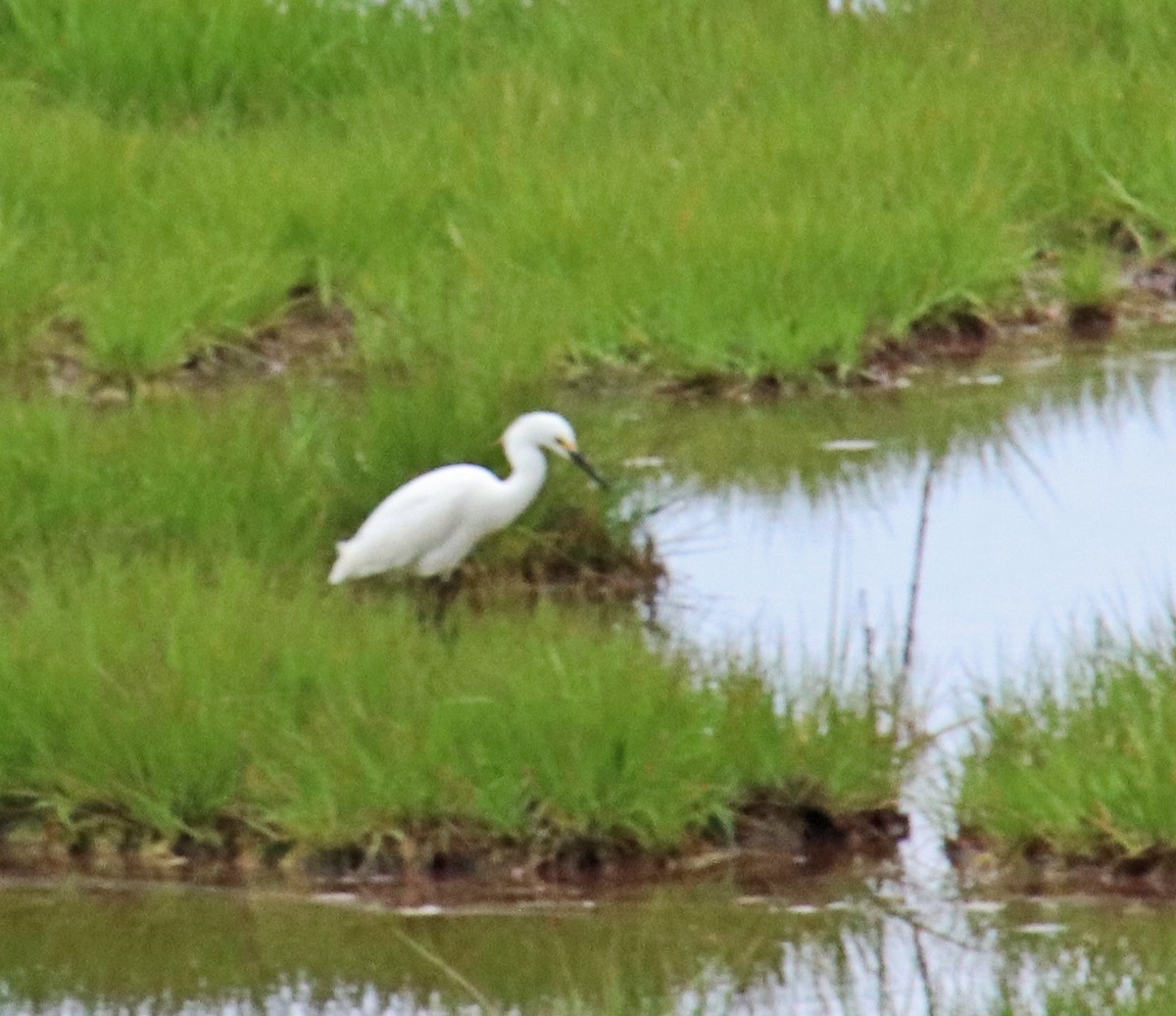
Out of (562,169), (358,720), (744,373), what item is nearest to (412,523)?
(358,720)

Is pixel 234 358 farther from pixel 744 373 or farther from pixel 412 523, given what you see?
pixel 412 523

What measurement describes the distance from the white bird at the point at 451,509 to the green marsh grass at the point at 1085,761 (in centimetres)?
172

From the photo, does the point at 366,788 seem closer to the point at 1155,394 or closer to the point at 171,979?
the point at 171,979

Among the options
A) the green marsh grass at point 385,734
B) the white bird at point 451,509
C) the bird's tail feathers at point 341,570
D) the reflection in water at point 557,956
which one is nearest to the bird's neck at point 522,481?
the white bird at point 451,509

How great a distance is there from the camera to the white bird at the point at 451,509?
7656mm

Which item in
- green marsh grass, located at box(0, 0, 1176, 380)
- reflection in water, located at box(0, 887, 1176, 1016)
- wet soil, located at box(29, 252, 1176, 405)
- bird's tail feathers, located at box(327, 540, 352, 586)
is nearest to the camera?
reflection in water, located at box(0, 887, 1176, 1016)

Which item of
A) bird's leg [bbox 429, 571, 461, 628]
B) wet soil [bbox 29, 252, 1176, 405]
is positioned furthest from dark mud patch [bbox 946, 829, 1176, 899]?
wet soil [bbox 29, 252, 1176, 405]

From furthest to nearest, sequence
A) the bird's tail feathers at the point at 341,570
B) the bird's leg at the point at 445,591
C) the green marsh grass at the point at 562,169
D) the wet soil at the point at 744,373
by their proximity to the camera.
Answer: the green marsh grass at the point at 562,169
the wet soil at the point at 744,373
the bird's leg at the point at 445,591
the bird's tail feathers at the point at 341,570

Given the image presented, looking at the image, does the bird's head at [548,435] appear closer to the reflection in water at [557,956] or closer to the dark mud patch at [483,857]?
the dark mud patch at [483,857]

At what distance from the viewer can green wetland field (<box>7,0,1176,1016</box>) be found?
19.5ft

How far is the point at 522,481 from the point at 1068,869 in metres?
2.21

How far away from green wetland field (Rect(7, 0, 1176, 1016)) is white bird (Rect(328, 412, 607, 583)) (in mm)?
157

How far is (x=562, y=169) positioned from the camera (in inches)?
424

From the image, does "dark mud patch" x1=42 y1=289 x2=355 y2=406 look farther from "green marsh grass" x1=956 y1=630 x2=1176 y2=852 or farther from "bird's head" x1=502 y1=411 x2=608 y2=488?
"green marsh grass" x1=956 y1=630 x2=1176 y2=852
